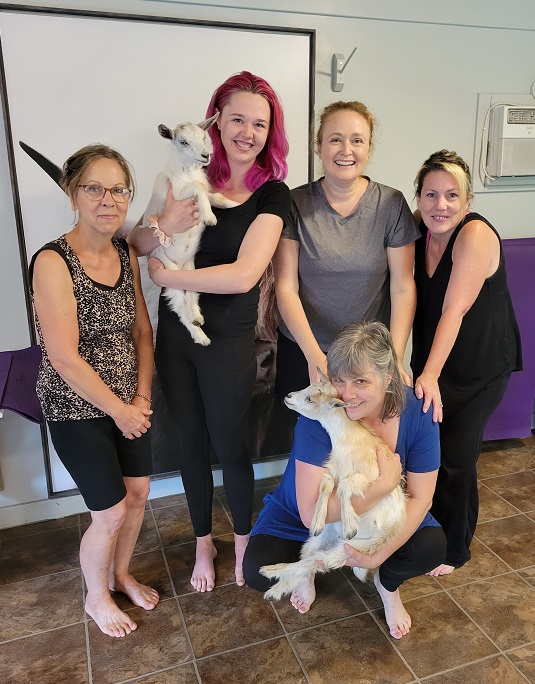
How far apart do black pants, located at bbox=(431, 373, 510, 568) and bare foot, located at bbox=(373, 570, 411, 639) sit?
340mm

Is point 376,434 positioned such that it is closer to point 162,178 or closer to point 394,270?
point 394,270

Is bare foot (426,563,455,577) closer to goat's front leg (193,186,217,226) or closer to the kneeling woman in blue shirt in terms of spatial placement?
the kneeling woman in blue shirt

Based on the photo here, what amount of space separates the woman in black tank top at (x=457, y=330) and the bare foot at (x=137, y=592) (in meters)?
1.01

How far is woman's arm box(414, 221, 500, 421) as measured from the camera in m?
1.69

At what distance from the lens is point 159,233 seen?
166 cm

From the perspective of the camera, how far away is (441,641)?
172 cm

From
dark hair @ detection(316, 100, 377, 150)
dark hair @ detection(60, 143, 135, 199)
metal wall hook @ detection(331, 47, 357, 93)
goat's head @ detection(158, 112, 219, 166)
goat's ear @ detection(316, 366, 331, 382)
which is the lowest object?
goat's ear @ detection(316, 366, 331, 382)

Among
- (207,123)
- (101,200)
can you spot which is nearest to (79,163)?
(101,200)

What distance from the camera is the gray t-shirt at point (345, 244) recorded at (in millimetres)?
1763

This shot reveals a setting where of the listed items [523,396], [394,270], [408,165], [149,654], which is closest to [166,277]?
[394,270]

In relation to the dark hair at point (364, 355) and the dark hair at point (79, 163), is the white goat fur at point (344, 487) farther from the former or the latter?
the dark hair at point (79, 163)

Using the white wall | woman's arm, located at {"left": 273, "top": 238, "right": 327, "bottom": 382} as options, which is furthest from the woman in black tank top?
the white wall

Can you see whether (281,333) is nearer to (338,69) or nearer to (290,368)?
(290,368)

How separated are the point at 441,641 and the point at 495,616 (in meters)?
0.23
